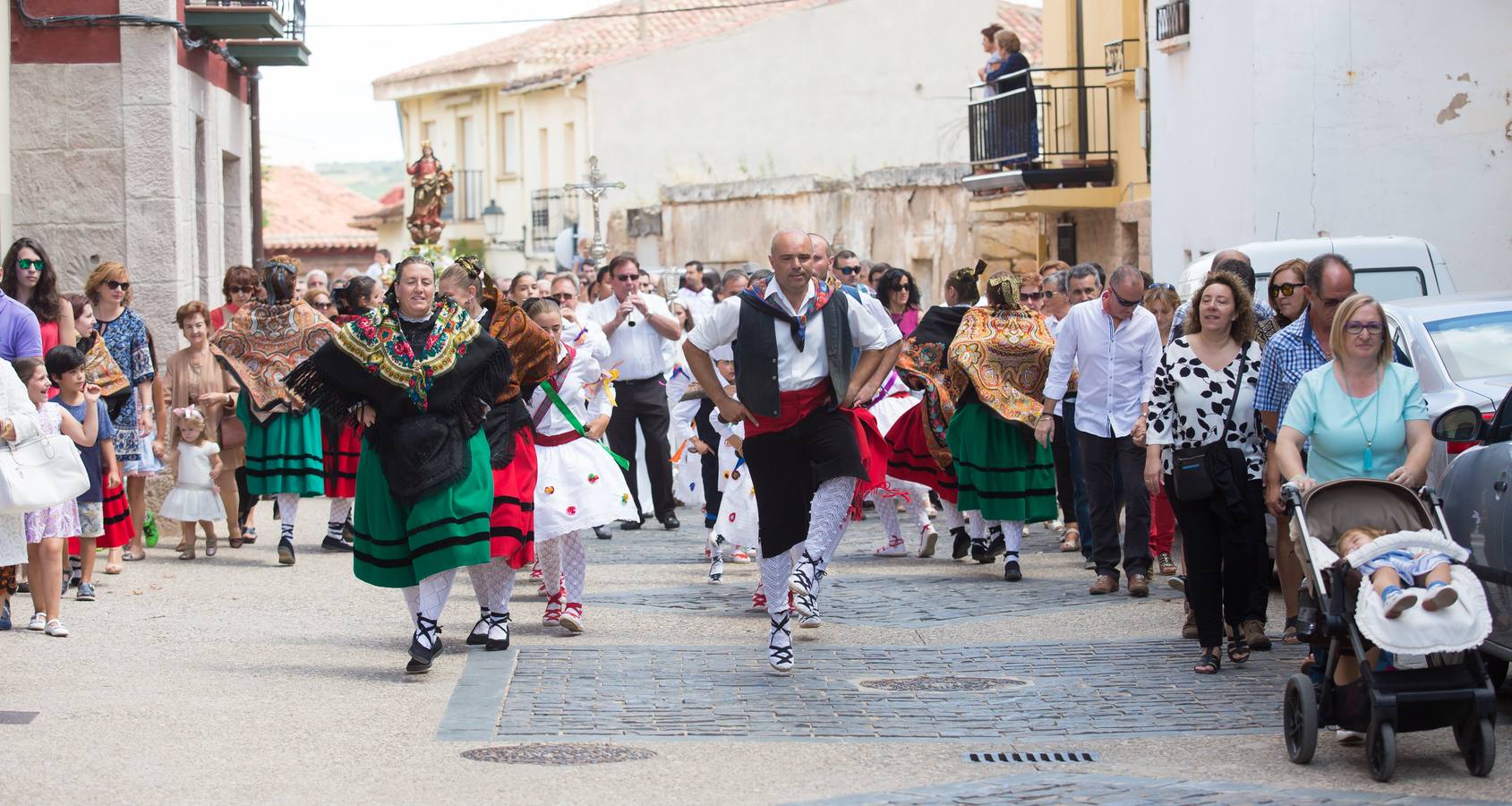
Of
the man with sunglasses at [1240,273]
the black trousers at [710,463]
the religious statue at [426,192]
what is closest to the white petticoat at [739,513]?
the black trousers at [710,463]

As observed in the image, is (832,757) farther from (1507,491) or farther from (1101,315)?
(1101,315)

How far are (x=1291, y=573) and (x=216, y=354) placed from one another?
7.68 m

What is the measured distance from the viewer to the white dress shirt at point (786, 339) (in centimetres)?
950

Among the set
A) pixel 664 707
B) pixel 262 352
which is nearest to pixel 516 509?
pixel 664 707

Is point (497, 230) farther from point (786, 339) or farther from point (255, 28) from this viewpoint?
point (786, 339)

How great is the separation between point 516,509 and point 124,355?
4.42 metres

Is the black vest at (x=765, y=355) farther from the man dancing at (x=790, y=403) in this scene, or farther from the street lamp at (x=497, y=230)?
the street lamp at (x=497, y=230)

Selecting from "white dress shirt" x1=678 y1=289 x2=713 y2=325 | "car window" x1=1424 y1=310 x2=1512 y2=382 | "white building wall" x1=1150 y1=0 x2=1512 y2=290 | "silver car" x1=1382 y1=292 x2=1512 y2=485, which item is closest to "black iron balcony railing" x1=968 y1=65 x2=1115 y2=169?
"white dress shirt" x1=678 y1=289 x2=713 y2=325

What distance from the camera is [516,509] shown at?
9828mm

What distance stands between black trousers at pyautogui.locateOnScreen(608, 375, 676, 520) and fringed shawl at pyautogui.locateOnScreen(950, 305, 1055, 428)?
12.0ft

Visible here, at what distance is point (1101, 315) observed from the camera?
1171cm

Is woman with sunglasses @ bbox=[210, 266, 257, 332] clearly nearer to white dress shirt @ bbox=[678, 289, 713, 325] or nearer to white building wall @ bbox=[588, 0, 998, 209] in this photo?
white dress shirt @ bbox=[678, 289, 713, 325]

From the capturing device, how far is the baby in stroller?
692cm

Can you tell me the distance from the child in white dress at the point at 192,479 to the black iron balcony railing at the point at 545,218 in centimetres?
3624
